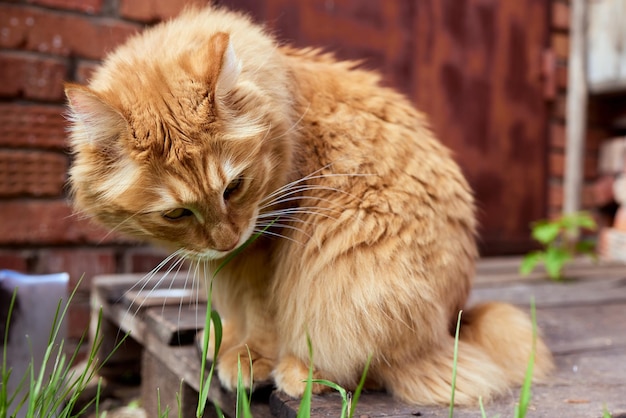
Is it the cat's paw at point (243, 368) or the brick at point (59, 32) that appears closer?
the cat's paw at point (243, 368)

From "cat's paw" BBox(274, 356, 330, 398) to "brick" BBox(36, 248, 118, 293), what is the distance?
988 millimetres

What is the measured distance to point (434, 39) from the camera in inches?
101

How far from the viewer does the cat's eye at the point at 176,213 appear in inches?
41.7

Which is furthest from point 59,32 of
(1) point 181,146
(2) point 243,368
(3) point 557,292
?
(3) point 557,292

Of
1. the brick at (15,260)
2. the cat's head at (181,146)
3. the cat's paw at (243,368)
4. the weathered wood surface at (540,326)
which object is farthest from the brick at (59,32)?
the cat's paw at (243,368)

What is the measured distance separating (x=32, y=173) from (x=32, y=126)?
0.14 m

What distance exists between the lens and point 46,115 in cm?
192

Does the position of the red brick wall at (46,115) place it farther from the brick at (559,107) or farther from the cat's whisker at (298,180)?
the brick at (559,107)

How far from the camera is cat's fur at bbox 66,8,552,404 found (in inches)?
40.9

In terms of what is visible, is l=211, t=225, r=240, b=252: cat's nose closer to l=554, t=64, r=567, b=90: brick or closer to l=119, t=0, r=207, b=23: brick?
l=119, t=0, r=207, b=23: brick

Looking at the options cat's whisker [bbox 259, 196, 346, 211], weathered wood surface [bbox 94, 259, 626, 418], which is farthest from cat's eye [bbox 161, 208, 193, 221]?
weathered wood surface [bbox 94, 259, 626, 418]

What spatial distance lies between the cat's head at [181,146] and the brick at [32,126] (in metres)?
0.86

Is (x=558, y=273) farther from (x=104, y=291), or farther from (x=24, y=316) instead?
(x=24, y=316)

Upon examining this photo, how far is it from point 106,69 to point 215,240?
411 mm
